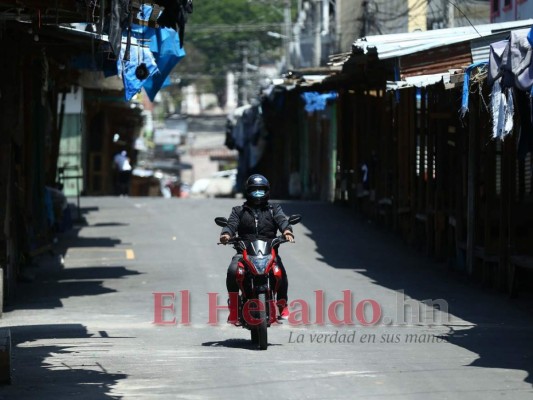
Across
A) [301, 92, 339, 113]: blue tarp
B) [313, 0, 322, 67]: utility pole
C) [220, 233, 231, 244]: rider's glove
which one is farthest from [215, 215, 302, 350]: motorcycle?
[313, 0, 322, 67]: utility pole

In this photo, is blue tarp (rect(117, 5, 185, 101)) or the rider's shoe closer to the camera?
the rider's shoe

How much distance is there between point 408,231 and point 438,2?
13.7 metres

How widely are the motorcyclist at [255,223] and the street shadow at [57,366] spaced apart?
1715mm

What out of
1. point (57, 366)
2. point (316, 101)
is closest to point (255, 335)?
point (57, 366)

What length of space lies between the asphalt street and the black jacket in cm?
120

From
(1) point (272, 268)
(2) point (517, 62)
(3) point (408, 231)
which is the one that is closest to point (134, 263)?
(3) point (408, 231)

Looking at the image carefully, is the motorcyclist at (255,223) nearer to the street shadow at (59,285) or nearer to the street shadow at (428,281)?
the street shadow at (428,281)

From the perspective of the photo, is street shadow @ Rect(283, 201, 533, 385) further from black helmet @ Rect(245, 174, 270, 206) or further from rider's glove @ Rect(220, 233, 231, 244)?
rider's glove @ Rect(220, 233, 231, 244)

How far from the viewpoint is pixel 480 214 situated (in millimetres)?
21266

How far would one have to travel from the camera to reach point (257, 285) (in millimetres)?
13438

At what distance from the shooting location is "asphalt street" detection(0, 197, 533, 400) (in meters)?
11.0

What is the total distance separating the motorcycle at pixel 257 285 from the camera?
43.7 ft

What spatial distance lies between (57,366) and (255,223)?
2979 millimetres

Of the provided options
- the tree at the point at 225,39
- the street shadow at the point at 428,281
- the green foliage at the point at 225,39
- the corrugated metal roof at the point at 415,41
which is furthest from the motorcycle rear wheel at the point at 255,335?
the tree at the point at 225,39
